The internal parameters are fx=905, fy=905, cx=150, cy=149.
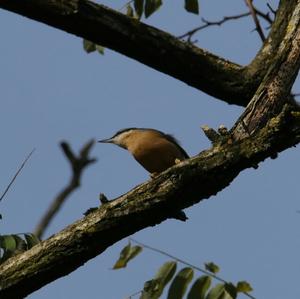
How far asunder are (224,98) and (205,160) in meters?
1.10

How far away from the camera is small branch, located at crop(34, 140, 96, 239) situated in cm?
294

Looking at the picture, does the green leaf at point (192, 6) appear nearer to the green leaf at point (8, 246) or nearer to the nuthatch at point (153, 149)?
the nuthatch at point (153, 149)

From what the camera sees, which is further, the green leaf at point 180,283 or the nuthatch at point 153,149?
the nuthatch at point 153,149

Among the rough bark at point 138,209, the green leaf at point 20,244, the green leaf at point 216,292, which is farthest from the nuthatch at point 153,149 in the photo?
the rough bark at point 138,209

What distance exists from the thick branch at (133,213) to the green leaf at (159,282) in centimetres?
63

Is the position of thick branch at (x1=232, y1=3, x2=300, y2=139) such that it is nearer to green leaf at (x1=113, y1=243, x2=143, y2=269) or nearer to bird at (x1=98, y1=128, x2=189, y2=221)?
green leaf at (x1=113, y1=243, x2=143, y2=269)

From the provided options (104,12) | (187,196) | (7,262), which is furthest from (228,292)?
(104,12)

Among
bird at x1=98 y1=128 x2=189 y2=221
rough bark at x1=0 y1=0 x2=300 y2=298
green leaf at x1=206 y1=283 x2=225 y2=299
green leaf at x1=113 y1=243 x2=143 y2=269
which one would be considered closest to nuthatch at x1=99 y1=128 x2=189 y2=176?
bird at x1=98 y1=128 x2=189 y2=221

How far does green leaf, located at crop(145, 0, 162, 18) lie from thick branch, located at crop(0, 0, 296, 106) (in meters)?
0.72

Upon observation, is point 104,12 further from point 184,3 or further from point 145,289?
point 145,289

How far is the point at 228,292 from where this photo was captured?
4.61m

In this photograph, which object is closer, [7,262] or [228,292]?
[7,262]

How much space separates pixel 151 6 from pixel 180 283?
187 centimetres

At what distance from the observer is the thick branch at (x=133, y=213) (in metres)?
3.90
